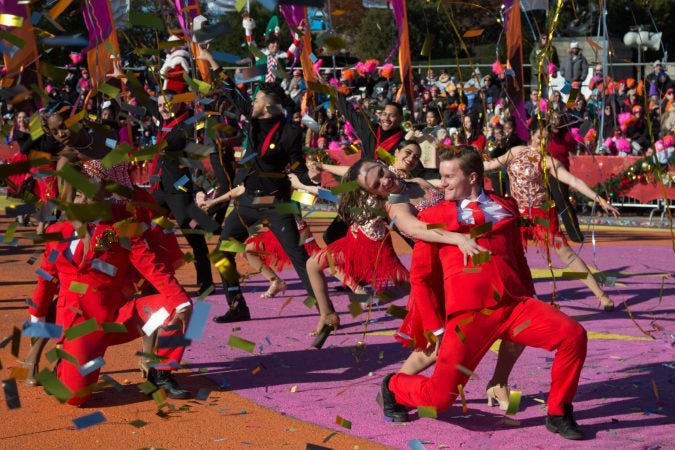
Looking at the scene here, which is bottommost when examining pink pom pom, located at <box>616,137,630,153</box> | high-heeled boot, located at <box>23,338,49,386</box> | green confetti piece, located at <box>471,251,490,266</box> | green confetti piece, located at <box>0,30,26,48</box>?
pink pom pom, located at <box>616,137,630,153</box>

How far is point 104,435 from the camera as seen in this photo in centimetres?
550

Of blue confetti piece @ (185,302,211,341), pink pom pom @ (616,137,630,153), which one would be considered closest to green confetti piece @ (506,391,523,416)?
blue confetti piece @ (185,302,211,341)

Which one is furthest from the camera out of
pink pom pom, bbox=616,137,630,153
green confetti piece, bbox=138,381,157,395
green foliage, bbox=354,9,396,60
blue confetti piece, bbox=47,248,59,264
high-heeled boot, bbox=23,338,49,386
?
green foliage, bbox=354,9,396,60

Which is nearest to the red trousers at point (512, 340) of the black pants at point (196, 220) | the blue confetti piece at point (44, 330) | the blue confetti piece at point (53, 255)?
the blue confetti piece at point (44, 330)

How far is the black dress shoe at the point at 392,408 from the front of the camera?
5.65m

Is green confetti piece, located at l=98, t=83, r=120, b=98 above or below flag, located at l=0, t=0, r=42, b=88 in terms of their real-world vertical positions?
below

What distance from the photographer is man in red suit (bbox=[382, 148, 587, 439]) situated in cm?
531

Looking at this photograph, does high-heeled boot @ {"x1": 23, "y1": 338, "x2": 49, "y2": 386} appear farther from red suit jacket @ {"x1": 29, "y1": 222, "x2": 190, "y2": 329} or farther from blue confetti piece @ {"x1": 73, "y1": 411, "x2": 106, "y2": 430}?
blue confetti piece @ {"x1": 73, "y1": 411, "x2": 106, "y2": 430}

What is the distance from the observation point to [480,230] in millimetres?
5352

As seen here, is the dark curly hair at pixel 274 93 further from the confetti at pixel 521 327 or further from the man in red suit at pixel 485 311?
the confetti at pixel 521 327

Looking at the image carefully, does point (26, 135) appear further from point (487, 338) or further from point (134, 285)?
point (487, 338)

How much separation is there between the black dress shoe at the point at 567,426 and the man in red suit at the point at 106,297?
2.11 meters

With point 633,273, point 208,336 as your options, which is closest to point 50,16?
point 208,336

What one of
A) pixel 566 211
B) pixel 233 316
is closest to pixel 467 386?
pixel 233 316
